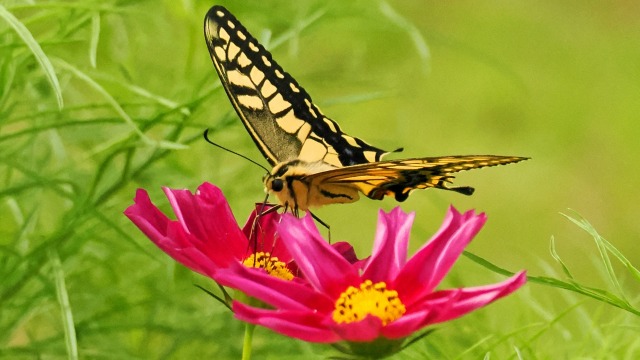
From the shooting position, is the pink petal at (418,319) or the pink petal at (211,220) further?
the pink petal at (211,220)

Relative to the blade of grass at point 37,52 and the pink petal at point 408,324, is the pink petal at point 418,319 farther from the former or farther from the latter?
the blade of grass at point 37,52

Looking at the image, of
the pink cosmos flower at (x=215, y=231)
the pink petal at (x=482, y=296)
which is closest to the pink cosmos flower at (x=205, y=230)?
the pink cosmos flower at (x=215, y=231)

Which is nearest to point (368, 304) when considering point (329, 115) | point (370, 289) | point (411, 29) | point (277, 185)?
point (370, 289)

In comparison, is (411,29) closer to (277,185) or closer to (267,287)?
(277,185)

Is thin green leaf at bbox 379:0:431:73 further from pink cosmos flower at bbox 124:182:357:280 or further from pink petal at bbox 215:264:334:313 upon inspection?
pink petal at bbox 215:264:334:313

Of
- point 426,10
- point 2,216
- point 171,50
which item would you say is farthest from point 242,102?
point 426,10

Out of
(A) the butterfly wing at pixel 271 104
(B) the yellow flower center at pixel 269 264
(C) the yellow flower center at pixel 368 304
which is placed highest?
(A) the butterfly wing at pixel 271 104

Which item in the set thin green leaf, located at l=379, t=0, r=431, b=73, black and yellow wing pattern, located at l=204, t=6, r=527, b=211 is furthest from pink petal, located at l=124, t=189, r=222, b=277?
thin green leaf, located at l=379, t=0, r=431, b=73
